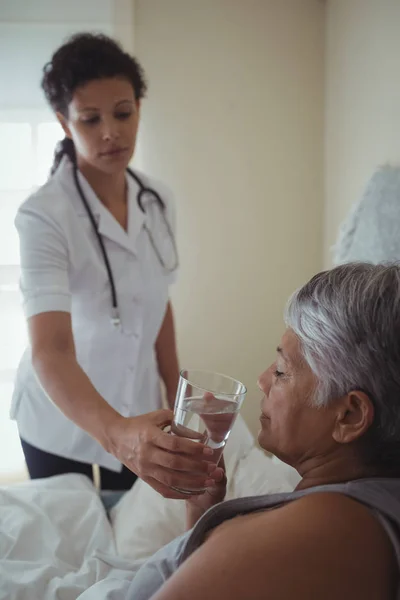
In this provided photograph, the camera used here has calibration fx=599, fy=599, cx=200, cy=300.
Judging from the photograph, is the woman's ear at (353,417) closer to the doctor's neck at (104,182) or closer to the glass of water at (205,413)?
the glass of water at (205,413)

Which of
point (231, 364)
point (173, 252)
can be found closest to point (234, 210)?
point (231, 364)

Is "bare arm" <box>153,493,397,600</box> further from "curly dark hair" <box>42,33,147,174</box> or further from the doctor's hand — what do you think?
"curly dark hair" <box>42,33,147,174</box>

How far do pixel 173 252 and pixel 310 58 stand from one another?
1.39m

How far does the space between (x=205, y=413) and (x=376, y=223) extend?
1047mm

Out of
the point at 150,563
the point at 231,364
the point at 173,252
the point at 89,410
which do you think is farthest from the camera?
the point at 231,364

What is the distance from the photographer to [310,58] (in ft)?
9.19

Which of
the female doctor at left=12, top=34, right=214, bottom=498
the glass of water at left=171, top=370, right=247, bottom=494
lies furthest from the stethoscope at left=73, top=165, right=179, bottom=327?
the glass of water at left=171, top=370, right=247, bottom=494

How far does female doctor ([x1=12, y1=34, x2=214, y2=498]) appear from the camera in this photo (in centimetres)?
158

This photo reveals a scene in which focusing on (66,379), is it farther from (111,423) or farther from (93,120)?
(93,120)

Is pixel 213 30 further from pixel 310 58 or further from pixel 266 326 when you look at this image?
pixel 266 326

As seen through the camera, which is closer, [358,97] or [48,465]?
[48,465]

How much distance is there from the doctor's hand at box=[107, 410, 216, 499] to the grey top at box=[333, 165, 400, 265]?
0.88 m

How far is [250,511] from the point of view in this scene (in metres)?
0.96

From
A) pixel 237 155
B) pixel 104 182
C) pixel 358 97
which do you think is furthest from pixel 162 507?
pixel 237 155
